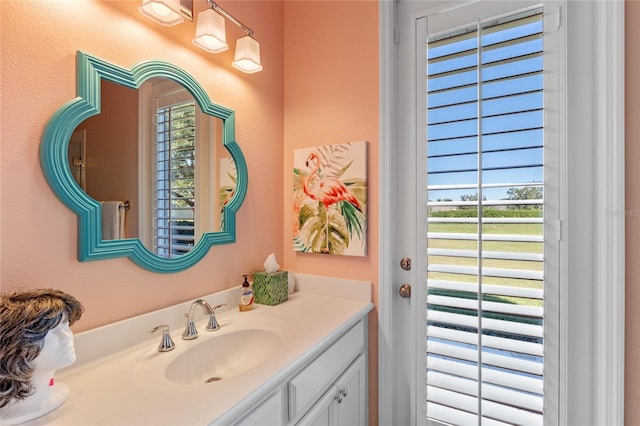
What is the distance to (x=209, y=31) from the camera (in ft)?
3.66

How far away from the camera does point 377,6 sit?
4.78ft

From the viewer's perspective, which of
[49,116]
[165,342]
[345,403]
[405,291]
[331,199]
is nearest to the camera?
[49,116]

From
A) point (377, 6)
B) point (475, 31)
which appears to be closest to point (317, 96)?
point (377, 6)

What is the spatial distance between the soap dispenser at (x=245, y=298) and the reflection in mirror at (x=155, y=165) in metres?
0.29

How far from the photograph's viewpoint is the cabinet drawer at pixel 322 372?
36.4 inches

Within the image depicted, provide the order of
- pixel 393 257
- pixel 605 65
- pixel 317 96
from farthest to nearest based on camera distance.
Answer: pixel 317 96
pixel 393 257
pixel 605 65

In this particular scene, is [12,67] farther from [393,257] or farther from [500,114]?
[500,114]

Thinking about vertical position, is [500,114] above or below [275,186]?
above

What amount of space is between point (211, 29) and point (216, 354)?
46.2 inches

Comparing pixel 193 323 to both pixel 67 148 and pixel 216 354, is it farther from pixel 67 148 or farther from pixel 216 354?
pixel 67 148

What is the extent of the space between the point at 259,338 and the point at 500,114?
1.30 m

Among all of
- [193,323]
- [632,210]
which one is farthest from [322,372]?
[632,210]

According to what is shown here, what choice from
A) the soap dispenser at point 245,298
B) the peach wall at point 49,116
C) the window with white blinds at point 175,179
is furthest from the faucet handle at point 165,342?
the soap dispenser at point 245,298

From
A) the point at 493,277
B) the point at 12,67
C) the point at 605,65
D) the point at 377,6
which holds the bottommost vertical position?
the point at 493,277
